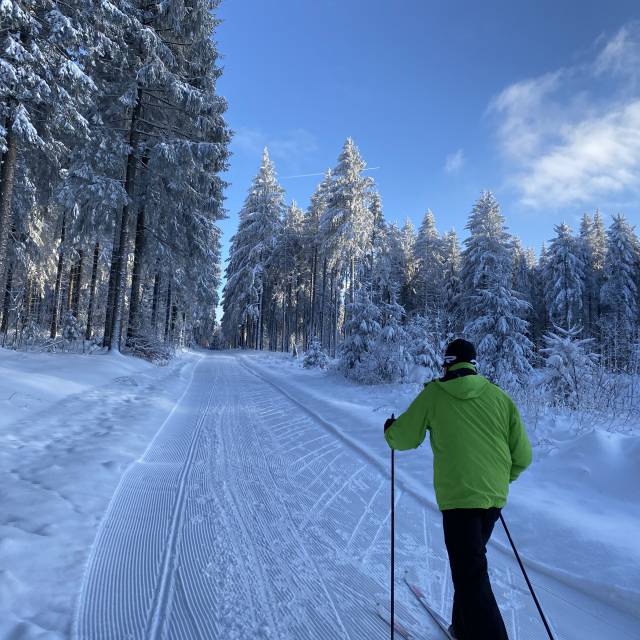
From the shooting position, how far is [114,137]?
1340 cm

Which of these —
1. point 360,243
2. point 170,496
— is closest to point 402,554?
point 170,496

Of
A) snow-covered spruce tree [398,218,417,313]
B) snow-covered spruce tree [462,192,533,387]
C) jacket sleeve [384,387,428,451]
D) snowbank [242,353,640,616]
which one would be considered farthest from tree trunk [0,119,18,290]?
snow-covered spruce tree [398,218,417,313]

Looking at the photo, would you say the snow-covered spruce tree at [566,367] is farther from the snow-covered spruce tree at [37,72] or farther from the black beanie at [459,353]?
the snow-covered spruce tree at [37,72]

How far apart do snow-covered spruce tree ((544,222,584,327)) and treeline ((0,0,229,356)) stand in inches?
1240

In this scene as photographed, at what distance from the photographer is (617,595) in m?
2.92

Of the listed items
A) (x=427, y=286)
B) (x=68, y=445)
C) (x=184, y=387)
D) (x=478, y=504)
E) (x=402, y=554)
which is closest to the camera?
(x=478, y=504)

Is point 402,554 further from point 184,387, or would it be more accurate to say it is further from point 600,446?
point 184,387

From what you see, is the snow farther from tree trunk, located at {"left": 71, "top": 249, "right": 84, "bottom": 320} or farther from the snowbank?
tree trunk, located at {"left": 71, "top": 249, "right": 84, "bottom": 320}

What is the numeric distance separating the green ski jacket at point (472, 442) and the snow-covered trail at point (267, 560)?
98cm

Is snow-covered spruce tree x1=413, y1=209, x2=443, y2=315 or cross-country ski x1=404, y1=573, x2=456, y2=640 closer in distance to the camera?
cross-country ski x1=404, y1=573, x2=456, y2=640

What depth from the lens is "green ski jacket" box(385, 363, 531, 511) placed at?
7.59 ft

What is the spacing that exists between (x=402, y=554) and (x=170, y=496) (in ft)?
7.88

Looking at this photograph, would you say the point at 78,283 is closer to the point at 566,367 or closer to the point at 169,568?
the point at 169,568

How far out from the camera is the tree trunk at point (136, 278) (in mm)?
15727
